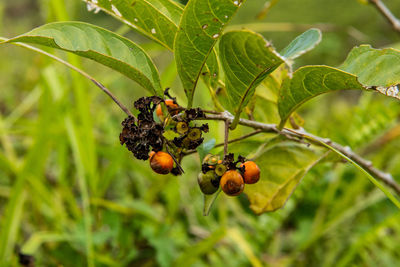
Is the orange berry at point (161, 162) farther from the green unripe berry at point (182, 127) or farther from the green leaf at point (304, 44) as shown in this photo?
the green leaf at point (304, 44)

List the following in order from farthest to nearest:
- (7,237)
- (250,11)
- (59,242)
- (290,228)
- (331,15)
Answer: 1. (250,11)
2. (331,15)
3. (290,228)
4. (59,242)
5. (7,237)

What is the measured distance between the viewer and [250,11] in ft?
18.1

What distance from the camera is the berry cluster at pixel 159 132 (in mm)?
402

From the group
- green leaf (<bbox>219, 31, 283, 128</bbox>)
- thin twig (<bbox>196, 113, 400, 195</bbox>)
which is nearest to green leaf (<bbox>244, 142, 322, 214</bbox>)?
thin twig (<bbox>196, 113, 400, 195</bbox>)

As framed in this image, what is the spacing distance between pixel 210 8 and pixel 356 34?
3.14 feet

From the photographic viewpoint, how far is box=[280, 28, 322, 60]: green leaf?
33cm

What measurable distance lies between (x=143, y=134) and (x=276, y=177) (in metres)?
0.27

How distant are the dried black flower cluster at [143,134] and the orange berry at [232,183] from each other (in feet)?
0.27

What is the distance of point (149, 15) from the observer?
44 centimetres

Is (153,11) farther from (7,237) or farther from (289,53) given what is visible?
(7,237)

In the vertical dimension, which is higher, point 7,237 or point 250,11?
point 250,11

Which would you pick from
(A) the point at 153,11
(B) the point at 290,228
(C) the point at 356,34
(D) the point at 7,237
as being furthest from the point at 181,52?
(B) the point at 290,228

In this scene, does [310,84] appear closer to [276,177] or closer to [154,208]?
[276,177]

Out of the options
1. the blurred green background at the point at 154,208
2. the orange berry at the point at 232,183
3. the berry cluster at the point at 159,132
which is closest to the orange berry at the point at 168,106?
the berry cluster at the point at 159,132
